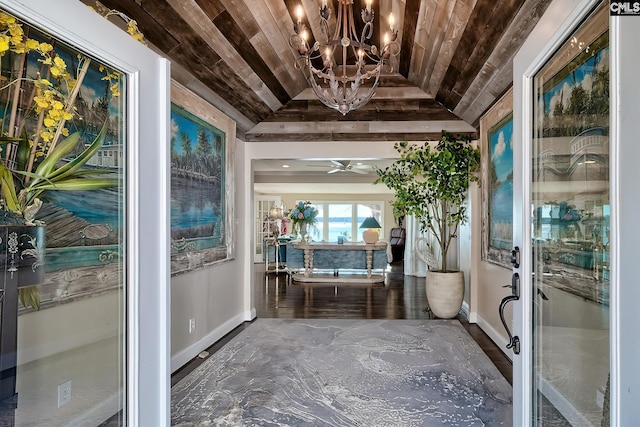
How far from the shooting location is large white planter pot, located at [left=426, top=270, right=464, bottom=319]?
4457mm

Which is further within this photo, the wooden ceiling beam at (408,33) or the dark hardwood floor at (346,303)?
the dark hardwood floor at (346,303)

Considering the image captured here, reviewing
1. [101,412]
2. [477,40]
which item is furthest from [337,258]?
[101,412]

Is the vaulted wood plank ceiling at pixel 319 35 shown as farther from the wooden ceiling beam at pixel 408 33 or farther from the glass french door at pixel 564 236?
the glass french door at pixel 564 236

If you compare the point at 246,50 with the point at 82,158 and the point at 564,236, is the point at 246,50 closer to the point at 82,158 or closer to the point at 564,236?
the point at 82,158

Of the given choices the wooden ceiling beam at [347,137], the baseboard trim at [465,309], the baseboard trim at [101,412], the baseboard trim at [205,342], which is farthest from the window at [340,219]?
the baseboard trim at [101,412]

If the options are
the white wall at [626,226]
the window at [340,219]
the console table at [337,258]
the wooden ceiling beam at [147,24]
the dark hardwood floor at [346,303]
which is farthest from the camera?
the window at [340,219]

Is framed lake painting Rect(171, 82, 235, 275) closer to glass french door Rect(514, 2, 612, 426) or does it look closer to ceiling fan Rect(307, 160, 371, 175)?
glass french door Rect(514, 2, 612, 426)

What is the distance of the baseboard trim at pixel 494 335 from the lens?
11.3ft

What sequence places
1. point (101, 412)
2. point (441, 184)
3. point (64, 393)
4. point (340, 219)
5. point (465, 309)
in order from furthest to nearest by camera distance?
1. point (340, 219)
2. point (465, 309)
3. point (441, 184)
4. point (64, 393)
5. point (101, 412)

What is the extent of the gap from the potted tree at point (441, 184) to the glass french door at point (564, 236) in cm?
288

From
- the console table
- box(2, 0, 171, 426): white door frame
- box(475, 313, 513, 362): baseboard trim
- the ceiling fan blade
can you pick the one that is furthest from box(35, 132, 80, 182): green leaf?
the ceiling fan blade

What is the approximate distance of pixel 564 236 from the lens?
4.49 feet

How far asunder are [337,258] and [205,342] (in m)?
4.18

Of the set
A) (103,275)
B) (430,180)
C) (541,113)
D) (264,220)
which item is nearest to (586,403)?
(541,113)
